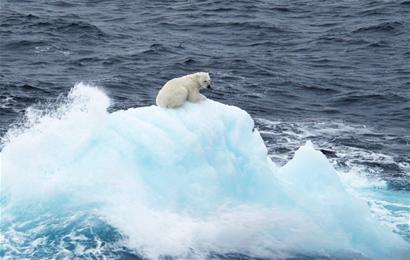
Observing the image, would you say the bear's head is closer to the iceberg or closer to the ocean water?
the iceberg

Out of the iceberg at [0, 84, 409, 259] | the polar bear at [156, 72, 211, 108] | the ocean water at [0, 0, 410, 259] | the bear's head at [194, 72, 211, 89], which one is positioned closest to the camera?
the iceberg at [0, 84, 409, 259]

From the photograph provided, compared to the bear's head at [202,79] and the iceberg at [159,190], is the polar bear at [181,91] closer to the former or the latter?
the bear's head at [202,79]

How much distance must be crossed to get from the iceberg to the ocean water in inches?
2.1

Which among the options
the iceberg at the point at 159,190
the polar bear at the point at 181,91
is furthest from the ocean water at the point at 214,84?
the polar bear at the point at 181,91

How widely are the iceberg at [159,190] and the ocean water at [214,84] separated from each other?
0.18ft

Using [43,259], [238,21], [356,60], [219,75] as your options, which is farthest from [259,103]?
[43,259]

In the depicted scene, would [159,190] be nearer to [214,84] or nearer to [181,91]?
[181,91]

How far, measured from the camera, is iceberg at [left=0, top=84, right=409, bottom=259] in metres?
19.9

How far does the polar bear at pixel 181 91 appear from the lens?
20281mm

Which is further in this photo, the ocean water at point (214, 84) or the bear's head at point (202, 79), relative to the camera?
the bear's head at point (202, 79)

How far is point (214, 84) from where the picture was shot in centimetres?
3678

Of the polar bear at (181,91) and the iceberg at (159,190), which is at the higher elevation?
the polar bear at (181,91)

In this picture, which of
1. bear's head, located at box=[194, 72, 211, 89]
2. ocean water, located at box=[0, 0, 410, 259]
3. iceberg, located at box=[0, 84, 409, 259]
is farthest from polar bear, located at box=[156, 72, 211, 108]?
ocean water, located at box=[0, 0, 410, 259]

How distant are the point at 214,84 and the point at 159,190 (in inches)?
675
